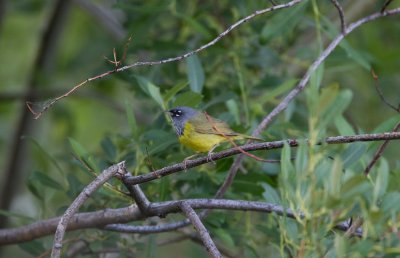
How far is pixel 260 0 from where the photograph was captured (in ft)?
14.3

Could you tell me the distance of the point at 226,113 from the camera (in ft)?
12.1

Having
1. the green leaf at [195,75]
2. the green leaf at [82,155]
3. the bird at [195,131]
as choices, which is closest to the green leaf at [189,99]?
the bird at [195,131]

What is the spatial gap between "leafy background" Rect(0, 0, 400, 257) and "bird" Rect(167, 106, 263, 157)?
6cm

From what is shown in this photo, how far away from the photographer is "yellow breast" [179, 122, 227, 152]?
359 cm

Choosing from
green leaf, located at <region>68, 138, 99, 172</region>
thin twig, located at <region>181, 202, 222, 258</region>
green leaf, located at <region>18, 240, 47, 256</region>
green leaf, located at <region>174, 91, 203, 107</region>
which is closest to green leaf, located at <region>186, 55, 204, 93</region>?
green leaf, located at <region>174, 91, 203, 107</region>

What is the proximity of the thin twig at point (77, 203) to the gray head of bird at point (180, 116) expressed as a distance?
3.79ft

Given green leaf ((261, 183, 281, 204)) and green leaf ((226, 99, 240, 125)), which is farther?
green leaf ((226, 99, 240, 125))

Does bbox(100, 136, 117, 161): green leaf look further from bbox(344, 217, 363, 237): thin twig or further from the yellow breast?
bbox(344, 217, 363, 237): thin twig

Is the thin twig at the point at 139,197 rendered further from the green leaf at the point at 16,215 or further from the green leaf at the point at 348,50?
the green leaf at the point at 348,50

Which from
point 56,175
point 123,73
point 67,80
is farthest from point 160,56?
point 56,175

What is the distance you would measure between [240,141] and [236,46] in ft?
4.14

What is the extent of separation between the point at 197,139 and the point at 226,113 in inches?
7.3

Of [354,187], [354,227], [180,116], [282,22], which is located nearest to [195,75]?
[180,116]

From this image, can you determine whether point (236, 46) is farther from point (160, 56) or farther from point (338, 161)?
point (338, 161)
